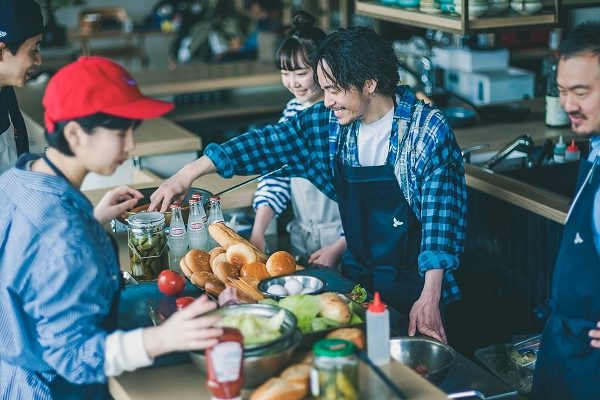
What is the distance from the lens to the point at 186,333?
205 centimetres

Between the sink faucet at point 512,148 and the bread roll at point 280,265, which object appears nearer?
the bread roll at point 280,265

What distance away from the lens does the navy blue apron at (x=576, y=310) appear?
2561mm

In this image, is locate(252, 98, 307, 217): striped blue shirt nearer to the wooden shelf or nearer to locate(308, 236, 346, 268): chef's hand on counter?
locate(308, 236, 346, 268): chef's hand on counter

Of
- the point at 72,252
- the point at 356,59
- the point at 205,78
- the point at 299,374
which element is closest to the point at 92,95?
the point at 72,252

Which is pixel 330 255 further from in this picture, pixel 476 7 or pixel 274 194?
pixel 476 7

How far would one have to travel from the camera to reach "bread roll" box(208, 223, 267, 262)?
10.1 feet

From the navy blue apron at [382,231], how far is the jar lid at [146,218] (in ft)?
2.14

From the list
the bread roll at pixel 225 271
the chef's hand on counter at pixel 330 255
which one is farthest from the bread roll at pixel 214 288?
the chef's hand on counter at pixel 330 255

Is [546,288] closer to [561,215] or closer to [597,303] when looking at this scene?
[561,215]

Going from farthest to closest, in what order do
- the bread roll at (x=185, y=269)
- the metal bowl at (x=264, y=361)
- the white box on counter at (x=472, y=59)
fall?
1. the white box on counter at (x=472, y=59)
2. the bread roll at (x=185, y=269)
3. the metal bowl at (x=264, y=361)

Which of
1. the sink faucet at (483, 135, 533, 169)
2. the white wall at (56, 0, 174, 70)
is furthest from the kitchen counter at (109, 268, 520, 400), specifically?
the white wall at (56, 0, 174, 70)

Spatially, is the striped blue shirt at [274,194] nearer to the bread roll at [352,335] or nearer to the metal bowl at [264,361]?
the bread roll at [352,335]

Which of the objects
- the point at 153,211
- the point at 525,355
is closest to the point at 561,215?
the point at 525,355

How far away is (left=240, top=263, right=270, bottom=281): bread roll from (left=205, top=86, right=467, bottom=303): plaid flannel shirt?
1.69 feet
